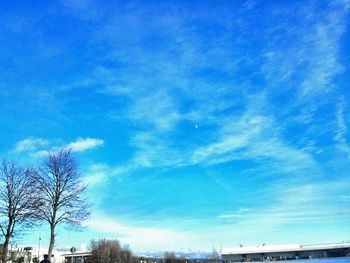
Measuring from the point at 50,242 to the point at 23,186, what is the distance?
6.71 metres

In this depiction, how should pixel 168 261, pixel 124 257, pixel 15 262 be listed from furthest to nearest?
pixel 168 261 < pixel 124 257 < pixel 15 262

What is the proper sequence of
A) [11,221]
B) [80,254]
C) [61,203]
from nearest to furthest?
[11,221], [61,203], [80,254]

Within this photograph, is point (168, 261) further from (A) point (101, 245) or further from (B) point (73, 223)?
(B) point (73, 223)

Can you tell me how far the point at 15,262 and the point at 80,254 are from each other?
188ft

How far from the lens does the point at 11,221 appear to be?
44094 millimetres

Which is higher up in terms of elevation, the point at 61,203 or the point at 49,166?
the point at 49,166

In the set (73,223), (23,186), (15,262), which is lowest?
(15,262)

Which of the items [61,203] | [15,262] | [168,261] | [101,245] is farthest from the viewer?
[168,261]

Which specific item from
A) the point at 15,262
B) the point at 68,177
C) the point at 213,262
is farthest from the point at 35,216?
the point at 213,262

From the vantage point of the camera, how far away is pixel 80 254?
113875 millimetres

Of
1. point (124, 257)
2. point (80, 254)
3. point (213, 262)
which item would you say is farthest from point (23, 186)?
point (213, 262)

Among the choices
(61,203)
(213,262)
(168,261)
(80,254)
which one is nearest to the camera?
(61,203)

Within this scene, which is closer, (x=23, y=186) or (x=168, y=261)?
(x=23, y=186)

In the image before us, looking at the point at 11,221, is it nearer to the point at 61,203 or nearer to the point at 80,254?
the point at 61,203
